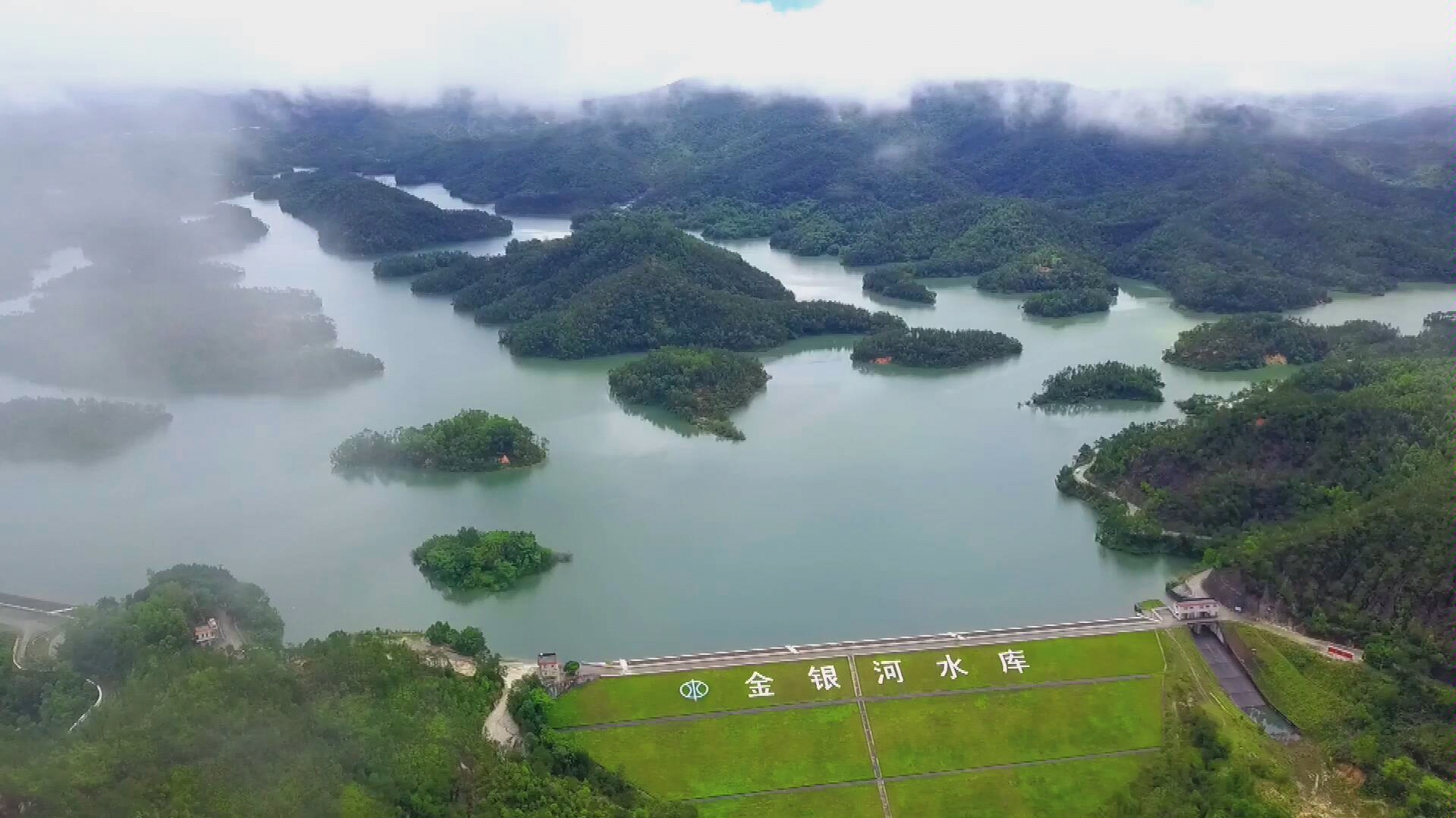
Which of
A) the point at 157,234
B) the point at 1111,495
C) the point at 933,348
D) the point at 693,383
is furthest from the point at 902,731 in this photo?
the point at 157,234

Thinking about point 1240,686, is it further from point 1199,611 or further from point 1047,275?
point 1047,275

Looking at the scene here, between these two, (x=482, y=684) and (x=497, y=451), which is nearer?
(x=482, y=684)

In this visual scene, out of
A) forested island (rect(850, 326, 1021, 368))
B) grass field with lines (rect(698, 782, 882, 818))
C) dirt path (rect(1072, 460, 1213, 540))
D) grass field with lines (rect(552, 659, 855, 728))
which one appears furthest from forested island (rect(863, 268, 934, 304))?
grass field with lines (rect(698, 782, 882, 818))

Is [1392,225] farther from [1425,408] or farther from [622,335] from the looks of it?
[622,335]

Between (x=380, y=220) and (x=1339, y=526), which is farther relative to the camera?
(x=380, y=220)

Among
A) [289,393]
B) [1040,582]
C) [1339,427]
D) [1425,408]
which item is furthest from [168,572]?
[1425,408]

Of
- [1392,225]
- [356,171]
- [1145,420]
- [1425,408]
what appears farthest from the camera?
[356,171]
